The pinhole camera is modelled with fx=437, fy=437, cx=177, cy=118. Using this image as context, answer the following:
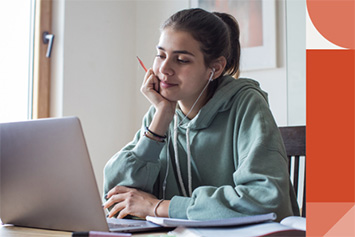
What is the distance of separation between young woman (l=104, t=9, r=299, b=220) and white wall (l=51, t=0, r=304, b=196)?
1159mm

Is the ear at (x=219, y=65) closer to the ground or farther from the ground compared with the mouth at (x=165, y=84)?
farther from the ground

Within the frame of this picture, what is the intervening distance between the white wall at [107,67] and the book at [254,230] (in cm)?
169

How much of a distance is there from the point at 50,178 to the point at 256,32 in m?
1.92

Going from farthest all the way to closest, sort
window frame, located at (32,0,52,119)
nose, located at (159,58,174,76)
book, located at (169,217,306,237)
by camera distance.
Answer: window frame, located at (32,0,52,119) → nose, located at (159,58,174,76) → book, located at (169,217,306,237)

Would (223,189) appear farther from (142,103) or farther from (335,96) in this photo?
(142,103)

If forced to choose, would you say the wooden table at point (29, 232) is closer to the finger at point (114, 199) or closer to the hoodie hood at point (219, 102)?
the finger at point (114, 199)

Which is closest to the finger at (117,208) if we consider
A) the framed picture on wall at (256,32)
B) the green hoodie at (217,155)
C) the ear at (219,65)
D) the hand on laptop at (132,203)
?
the hand on laptop at (132,203)

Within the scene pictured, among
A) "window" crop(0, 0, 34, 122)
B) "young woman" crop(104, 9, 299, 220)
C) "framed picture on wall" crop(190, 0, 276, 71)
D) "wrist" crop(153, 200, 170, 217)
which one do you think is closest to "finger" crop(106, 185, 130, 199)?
"young woman" crop(104, 9, 299, 220)

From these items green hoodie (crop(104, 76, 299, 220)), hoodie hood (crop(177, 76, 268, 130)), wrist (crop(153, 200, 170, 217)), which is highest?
hoodie hood (crop(177, 76, 268, 130))

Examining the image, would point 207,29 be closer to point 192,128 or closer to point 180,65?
point 180,65

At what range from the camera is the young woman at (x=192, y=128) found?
3.53ft

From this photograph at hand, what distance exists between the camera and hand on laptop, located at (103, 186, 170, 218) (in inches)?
39.1

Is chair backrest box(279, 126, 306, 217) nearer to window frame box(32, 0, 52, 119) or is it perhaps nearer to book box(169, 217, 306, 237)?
book box(169, 217, 306, 237)

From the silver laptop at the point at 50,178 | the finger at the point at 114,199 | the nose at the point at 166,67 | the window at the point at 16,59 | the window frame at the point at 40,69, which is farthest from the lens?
the window frame at the point at 40,69
